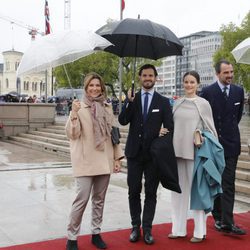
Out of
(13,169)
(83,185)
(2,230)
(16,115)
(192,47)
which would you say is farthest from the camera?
(192,47)

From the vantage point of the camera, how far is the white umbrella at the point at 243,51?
579 cm

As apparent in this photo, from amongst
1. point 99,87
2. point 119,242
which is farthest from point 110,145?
point 119,242

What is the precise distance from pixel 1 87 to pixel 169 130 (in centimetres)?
12505

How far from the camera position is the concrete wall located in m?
19.0

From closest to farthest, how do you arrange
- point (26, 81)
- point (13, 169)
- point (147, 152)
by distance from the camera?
point (147, 152) < point (13, 169) < point (26, 81)

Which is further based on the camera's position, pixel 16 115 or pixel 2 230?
pixel 16 115

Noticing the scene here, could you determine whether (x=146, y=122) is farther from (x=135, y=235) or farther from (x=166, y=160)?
(x=135, y=235)

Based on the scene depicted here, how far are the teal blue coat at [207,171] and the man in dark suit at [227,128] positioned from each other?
16.1 inches

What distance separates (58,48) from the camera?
4.84 m

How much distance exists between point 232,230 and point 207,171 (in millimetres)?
984

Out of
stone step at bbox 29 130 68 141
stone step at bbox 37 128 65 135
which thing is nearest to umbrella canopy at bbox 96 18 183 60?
stone step at bbox 29 130 68 141

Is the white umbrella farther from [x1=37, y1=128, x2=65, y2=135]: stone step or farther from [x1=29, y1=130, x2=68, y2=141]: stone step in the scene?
[x1=37, y1=128, x2=65, y2=135]: stone step

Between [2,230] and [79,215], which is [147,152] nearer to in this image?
[79,215]

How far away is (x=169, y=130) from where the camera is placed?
15.7ft
